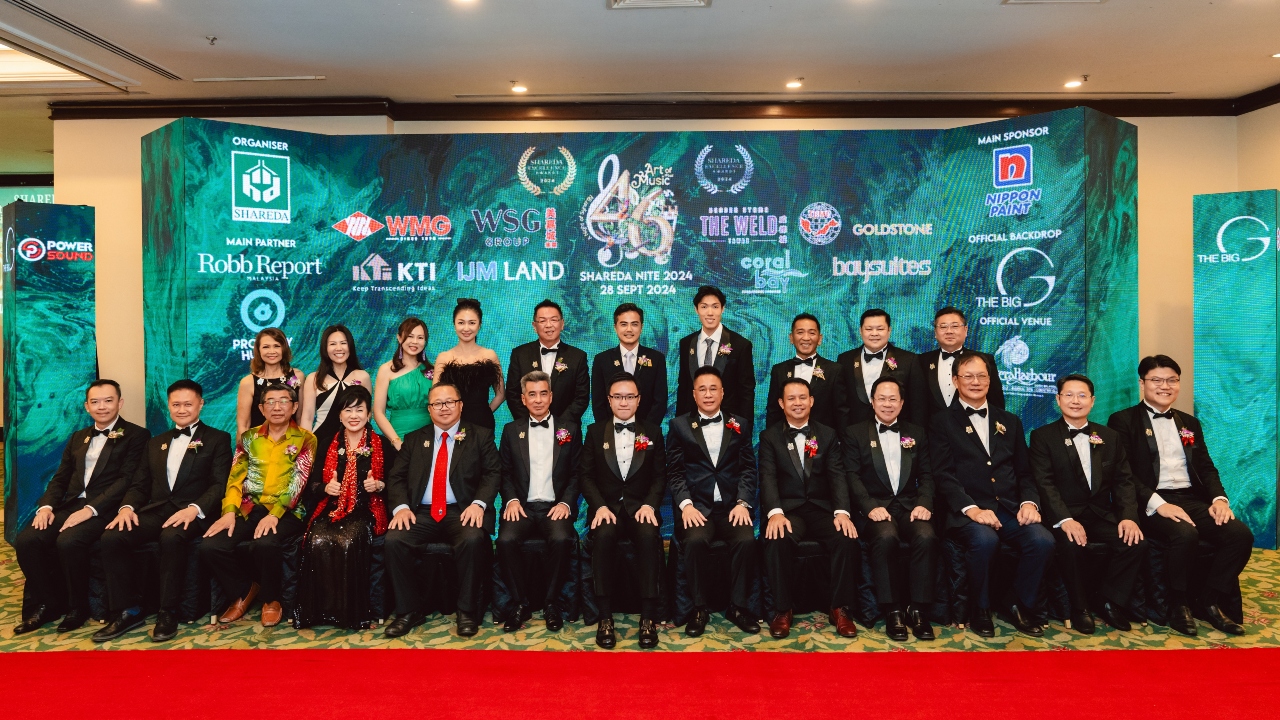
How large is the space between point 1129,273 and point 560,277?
4100mm

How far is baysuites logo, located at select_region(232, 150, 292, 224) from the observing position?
5566mm

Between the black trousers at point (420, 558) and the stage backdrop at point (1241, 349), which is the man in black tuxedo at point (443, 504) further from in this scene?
the stage backdrop at point (1241, 349)

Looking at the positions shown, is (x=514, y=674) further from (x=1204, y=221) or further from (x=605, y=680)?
(x=1204, y=221)

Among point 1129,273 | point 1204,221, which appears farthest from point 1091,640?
point 1204,221

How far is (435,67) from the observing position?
221 inches

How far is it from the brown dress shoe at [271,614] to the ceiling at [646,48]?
140 inches

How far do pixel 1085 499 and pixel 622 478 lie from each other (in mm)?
2545

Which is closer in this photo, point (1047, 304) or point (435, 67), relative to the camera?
point (1047, 304)

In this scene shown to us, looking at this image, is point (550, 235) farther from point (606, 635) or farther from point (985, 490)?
point (985, 490)

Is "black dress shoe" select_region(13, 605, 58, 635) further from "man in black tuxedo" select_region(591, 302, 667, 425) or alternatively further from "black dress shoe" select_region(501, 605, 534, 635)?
"man in black tuxedo" select_region(591, 302, 667, 425)

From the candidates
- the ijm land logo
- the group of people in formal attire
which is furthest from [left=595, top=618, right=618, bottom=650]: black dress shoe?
the ijm land logo

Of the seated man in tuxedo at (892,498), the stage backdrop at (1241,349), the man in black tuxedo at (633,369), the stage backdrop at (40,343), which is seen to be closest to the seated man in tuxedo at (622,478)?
the man in black tuxedo at (633,369)

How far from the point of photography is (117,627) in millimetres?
→ 3791

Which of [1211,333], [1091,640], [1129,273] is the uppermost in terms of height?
[1129,273]
